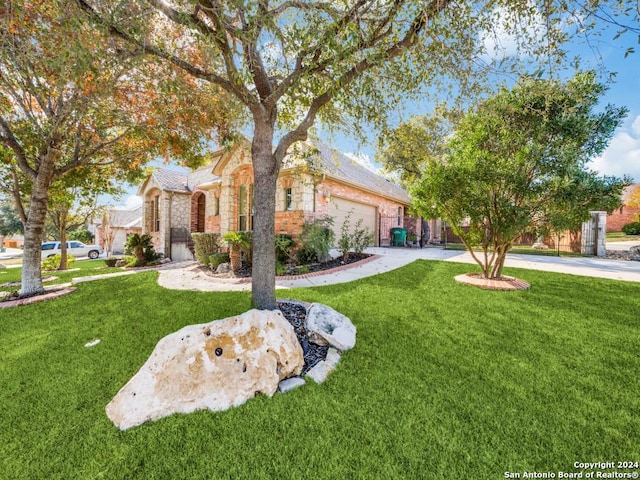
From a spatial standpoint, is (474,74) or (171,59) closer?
(171,59)

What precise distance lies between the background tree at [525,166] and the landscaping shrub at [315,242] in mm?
3777

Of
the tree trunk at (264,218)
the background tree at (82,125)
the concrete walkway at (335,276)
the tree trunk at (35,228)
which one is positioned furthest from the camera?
the concrete walkway at (335,276)

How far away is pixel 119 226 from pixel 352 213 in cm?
2584

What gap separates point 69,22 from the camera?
8.71 ft

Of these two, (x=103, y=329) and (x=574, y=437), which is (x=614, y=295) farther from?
(x=103, y=329)

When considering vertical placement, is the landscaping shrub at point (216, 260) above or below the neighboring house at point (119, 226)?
below

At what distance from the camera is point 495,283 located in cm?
616

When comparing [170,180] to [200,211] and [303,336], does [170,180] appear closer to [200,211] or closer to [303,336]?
[200,211]

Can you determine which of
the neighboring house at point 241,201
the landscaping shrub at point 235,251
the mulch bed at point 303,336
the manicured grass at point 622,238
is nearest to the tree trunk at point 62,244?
the neighboring house at point 241,201

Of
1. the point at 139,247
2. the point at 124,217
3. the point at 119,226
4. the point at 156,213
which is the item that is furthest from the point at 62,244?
the point at 124,217

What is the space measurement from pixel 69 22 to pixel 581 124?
8548 millimetres

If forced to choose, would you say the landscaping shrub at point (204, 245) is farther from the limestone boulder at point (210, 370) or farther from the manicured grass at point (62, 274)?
the limestone boulder at point (210, 370)

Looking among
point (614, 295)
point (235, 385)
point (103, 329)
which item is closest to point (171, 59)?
point (235, 385)

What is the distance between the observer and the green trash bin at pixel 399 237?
51.2ft
